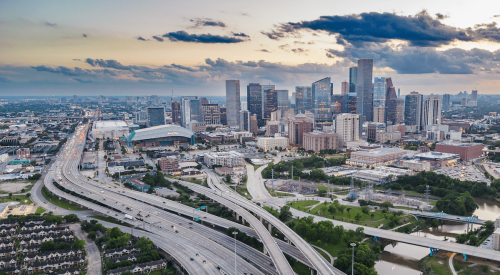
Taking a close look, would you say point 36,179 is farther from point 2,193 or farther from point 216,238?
point 216,238

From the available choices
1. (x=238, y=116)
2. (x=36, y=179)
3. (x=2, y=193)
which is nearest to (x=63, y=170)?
(x=36, y=179)

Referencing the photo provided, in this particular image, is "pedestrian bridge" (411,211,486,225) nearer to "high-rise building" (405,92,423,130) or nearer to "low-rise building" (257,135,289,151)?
"low-rise building" (257,135,289,151)

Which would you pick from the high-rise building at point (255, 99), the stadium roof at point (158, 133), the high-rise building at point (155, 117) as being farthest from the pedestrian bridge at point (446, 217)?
the high-rise building at point (255, 99)

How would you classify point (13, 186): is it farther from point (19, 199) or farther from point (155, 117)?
point (155, 117)

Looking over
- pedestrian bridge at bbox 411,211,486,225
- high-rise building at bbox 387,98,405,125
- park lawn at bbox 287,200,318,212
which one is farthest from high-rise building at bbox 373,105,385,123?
pedestrian bridge at bbox 411,211,486,225

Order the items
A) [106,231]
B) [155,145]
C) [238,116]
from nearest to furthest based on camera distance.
→ [106,231] < [155,145] < [238,116]
